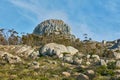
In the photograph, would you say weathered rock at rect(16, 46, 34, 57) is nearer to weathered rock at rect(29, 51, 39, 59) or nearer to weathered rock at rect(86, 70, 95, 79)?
weathered rock at rect(29, 51, 39, 59)

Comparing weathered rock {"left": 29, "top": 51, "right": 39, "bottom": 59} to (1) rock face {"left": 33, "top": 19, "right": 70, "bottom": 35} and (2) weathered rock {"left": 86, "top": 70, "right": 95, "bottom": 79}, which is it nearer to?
(2) weathered rock {"left": 86, "top": 70, "right": 95, "bottom": 79}

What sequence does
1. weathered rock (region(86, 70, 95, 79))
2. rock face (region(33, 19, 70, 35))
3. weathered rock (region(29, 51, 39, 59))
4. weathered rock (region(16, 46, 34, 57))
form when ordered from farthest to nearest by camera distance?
rock face (region(33, 19, 70, 35)) < weathered rock (region(16, 46, 34, 57)) < weathered rock (region(29, 51, 39, 59)) < weathered rock (region(86, 70, 95, 79))

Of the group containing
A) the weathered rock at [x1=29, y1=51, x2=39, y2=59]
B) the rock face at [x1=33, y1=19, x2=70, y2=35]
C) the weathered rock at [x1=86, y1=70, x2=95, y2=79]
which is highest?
the rock face at [x1=33, y1=19, x2=70, y2=35]

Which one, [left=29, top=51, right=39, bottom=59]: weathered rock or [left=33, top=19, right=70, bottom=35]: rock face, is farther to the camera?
[left=33, top=19, right=70, bottom=35]: rock face

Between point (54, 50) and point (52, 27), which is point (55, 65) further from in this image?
point (52, 27)

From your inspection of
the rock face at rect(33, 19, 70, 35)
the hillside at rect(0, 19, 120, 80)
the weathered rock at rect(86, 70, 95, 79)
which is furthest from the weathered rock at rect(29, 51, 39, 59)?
the rock face at rect(33, 19, 70, 35)

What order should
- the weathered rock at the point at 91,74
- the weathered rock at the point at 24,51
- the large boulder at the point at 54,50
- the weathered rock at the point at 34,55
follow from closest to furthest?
1. the weathered rock at the point at 91,74
2. the weathered rock at the point at 34,55
3. the large boulder at the point at 54,50
4. the weathered rock at the point at 24,51

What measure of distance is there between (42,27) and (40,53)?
9917cm

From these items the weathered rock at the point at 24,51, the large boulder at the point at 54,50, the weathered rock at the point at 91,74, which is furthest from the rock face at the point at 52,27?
the weathered rock at the point at 91,74

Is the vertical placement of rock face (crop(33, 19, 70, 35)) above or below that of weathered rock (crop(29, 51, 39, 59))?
above

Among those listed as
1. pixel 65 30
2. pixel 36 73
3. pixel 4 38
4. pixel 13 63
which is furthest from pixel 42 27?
pixel 36 73

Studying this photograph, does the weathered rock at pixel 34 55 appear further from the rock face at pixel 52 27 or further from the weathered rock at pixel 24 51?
the rock face at pixel 52 27

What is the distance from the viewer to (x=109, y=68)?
42.8 metres

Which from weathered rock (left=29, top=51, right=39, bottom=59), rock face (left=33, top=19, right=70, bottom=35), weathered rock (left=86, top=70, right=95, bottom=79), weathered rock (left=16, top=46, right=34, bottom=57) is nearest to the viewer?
weathered rock (left=86, top=70, right=95, bottom=79)
